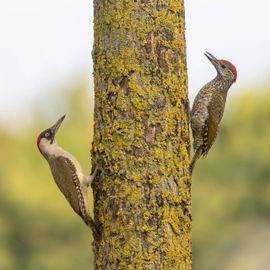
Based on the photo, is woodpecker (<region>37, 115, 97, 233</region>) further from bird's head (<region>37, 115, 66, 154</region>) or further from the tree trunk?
the tree trunk

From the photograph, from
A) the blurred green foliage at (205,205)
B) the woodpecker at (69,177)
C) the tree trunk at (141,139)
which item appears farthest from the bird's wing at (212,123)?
the blurred green foliage at (205,205)

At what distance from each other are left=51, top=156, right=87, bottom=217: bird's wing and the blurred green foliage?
27.5 m

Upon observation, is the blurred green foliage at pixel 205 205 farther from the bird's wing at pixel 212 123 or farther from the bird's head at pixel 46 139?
the bird's head at pixel 46 139

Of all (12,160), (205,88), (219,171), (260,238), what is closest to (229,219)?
(219,171)

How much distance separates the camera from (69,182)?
903cm

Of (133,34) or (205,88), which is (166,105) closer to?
(133,34)

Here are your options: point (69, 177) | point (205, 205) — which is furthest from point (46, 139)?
point (205, 205)

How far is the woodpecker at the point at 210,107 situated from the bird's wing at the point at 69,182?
1038 millimetres

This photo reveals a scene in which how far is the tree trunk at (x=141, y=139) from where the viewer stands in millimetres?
7688

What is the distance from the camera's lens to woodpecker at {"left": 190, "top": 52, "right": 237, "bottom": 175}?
31.9 feet

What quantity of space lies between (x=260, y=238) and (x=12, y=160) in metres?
16.8

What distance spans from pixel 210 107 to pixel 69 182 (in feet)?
5.18

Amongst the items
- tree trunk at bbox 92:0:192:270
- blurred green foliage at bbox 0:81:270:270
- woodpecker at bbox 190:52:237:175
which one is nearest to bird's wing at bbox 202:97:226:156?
woodpecker at bbox 190:52:237:175

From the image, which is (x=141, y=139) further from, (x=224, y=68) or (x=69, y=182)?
(x=224, y=68)
